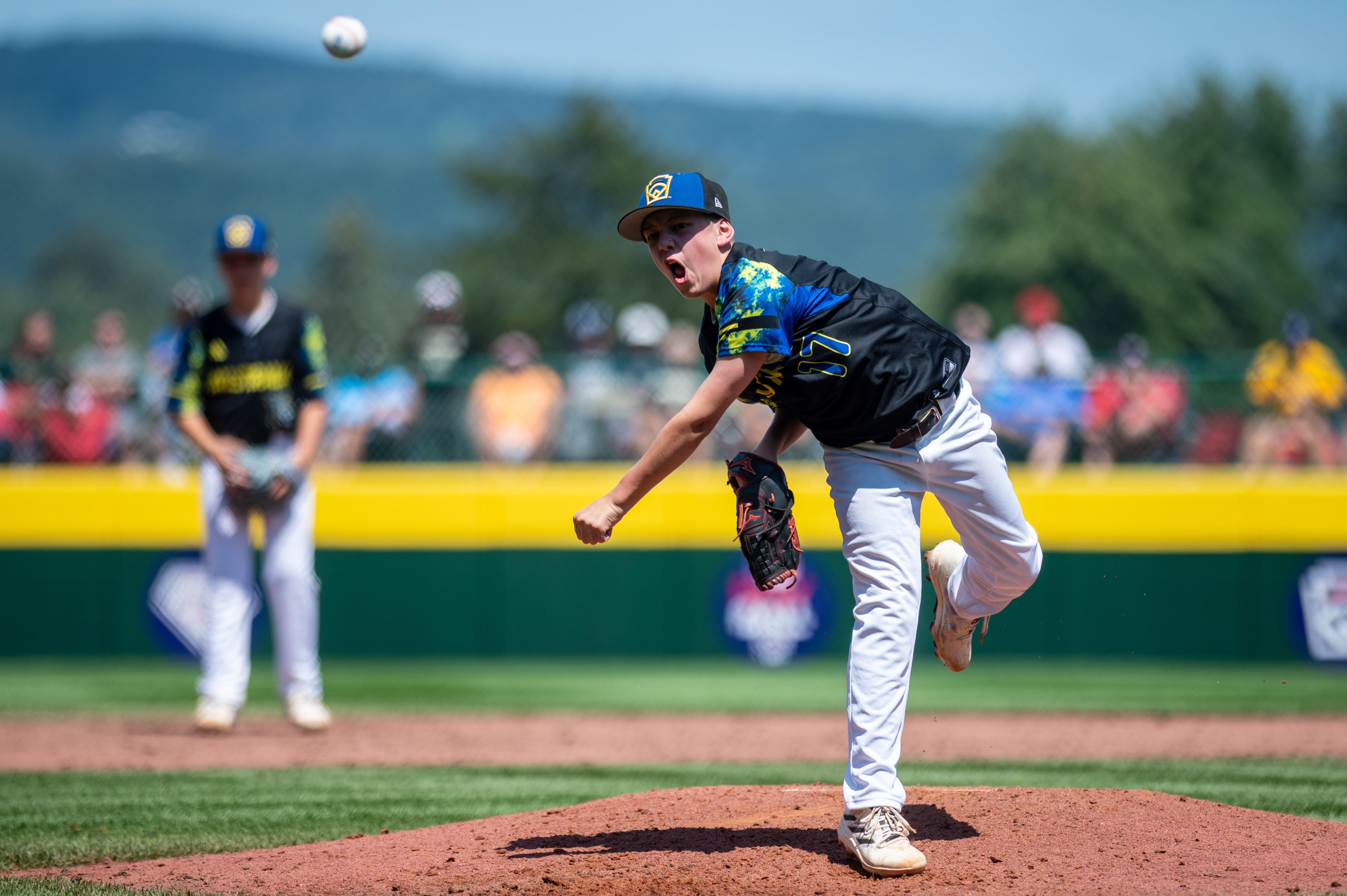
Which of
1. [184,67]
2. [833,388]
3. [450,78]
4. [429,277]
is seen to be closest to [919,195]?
[450,78]

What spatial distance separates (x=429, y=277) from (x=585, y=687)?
14.4 ft

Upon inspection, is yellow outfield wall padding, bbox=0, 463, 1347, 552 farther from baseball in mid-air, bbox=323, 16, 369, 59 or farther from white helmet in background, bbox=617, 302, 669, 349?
baseball in mid-air, bbox=323, 16, 369, 59

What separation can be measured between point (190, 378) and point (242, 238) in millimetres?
791

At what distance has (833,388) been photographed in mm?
3900

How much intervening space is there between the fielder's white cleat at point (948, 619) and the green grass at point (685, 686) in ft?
12.5

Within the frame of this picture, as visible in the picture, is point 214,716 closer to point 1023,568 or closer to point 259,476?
point 259,476

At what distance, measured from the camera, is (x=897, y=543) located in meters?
3.90

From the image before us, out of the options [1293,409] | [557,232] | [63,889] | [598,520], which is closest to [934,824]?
[598,520]

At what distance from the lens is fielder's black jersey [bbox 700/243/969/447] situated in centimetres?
380

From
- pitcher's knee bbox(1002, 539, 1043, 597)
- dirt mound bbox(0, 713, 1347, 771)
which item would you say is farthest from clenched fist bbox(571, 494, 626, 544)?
dirt mound bbox(0, 713, 1347, 771)

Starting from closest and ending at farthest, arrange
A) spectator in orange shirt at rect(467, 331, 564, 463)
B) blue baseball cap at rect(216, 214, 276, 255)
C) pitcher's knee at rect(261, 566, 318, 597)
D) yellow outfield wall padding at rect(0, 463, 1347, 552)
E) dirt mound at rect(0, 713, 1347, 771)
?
dirt mound at rect(0, 713, 1347, 771)
blue baseball cap at rect(216, 214, 276, 255)
pitcher's knee at rect(261, 566, 318, 597)
yellow outfield wall padding at rect(0, 463, 1347, 552)
spectator in orange shirt at rect(467, 331, 564, 463)

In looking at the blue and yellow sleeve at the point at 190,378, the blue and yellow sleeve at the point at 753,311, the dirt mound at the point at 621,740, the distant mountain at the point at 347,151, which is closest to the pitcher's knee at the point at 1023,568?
A: the blue and yellow sleeve at the point at 753,311

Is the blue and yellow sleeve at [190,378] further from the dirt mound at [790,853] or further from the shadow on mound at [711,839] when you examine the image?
the shadow on mound at [711,839]

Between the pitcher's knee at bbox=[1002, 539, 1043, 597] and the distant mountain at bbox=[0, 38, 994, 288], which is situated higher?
the distant mountain at bbox=[0, 38, 994, 288]
